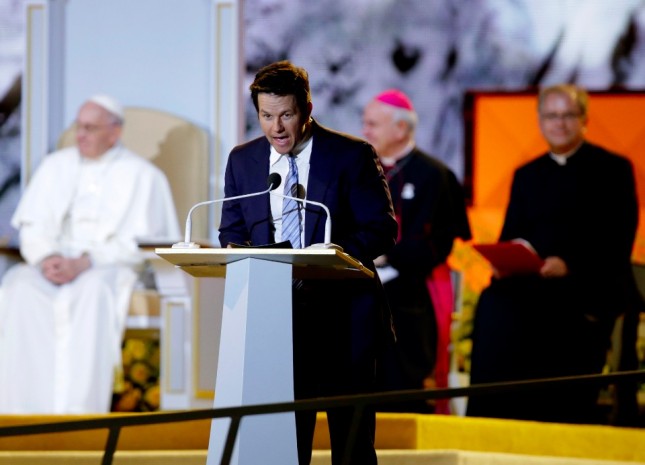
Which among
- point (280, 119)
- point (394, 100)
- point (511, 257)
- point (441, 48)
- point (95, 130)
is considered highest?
point (441, 48)

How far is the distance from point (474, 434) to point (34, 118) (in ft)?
11.4

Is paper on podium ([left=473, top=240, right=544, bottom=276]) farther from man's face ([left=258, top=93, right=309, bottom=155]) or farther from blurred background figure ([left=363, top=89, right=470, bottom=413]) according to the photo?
man's face ([left=258, top=93, right=309, bottom=155])

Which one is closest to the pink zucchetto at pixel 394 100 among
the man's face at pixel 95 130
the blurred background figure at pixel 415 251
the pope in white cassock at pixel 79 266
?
the blurred background figure at pixel 415 251

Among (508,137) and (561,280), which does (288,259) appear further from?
(508,137)

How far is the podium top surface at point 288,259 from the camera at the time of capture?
9.33 feet

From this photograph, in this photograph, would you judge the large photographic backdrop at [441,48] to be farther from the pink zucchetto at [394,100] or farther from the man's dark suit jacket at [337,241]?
the man's dark suit jacket at [337,241]

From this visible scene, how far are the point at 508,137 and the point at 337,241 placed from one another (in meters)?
4.53

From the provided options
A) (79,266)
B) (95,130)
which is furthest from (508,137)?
(79,266)

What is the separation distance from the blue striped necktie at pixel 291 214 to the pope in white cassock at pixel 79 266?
9.04ft

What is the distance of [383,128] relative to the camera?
6211mm

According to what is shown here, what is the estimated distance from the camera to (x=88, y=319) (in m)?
5.84


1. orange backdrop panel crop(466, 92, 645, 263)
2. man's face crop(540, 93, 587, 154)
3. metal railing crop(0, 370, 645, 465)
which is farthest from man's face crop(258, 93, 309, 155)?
orange backdrop panel crop(466, 92, 645, 263)

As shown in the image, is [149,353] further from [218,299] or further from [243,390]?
[243,390]

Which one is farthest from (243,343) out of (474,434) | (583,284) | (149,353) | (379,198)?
(149,353)
